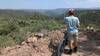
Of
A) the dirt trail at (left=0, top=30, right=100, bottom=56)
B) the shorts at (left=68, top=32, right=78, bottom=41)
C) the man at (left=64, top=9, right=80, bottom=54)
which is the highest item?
the man at (left=64, top=9, right=80, bottom=54)

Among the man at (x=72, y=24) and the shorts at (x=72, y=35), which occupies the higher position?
the man at (x=72, y=24)

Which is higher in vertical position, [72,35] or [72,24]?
[72,24]

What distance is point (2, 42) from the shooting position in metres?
22.2

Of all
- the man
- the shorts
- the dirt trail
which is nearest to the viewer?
the man

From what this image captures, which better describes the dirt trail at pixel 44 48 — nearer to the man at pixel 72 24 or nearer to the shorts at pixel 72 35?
the shorts at pixel 72 35

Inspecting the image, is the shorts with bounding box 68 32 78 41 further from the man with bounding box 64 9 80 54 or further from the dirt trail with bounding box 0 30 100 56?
the dirt trail with bounding box 0 30 100 56

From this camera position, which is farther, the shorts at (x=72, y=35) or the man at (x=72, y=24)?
the shorts at (x=72, y=35)

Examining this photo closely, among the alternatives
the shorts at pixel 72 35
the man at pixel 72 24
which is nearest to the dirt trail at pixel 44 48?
the shorts at pixel 72 35

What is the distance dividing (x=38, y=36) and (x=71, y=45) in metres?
5.57

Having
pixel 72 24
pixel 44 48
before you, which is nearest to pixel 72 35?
pixel 72 24

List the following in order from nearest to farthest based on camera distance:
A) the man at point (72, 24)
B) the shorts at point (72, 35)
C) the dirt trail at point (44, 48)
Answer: the man at point (72, 24) → the shorts at point (72, 35) → the dirt trail at point (44, 48)

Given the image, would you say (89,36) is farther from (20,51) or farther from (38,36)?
(20,51)

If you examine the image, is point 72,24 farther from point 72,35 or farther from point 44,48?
point 44,48

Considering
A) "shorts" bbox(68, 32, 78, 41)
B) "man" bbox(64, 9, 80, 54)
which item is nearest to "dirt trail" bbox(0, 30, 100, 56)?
"shorts" bbox(68, 32, 78, 41)
